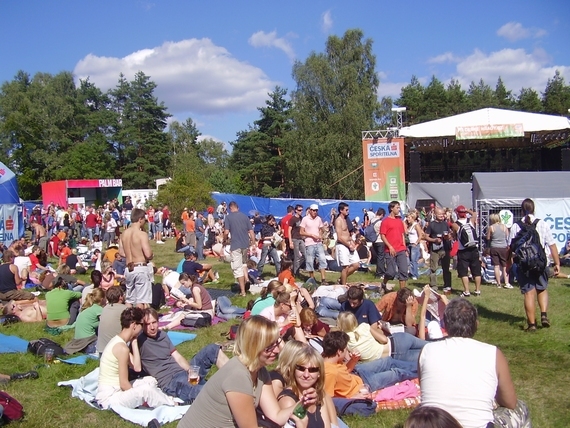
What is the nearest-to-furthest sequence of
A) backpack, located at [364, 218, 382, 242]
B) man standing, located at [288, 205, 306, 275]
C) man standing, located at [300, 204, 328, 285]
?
man standing, located at [300, 204, 328, 285] < man standing, located at [288, 205, 306, 275] < backpack, located at [364, 218, 382, 242]

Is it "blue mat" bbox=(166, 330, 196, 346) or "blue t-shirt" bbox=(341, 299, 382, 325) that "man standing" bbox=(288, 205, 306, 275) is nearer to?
"blue mat" bbox=(166, 330, 196, 346)

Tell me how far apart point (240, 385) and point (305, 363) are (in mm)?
723

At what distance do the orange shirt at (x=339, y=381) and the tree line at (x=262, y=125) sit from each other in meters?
30.2

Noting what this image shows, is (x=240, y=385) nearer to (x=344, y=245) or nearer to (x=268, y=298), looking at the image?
(x=268, y=298)

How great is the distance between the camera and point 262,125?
50219 millimetres

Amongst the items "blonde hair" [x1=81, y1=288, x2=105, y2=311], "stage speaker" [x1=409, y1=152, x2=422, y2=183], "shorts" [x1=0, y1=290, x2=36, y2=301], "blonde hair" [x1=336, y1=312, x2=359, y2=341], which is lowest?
"shorts" [x1=0, y1=290, x2=36, y2=301]

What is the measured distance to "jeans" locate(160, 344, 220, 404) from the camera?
4.96m

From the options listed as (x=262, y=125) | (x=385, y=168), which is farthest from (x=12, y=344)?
(x=262, y=125)

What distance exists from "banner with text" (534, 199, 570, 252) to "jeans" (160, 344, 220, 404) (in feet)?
33.7

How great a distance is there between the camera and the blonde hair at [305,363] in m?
3.32

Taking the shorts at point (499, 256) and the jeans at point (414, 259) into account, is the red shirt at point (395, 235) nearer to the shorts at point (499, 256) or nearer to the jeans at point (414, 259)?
the shorts at point (499, 256)

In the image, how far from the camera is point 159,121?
57.9 meters

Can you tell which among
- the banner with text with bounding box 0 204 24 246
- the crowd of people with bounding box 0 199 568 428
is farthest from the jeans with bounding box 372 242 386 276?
the banner with text with bounding box 0 204 24 246

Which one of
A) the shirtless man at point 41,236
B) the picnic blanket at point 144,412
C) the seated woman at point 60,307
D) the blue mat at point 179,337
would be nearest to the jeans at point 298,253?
the blue mat at point 179,337
